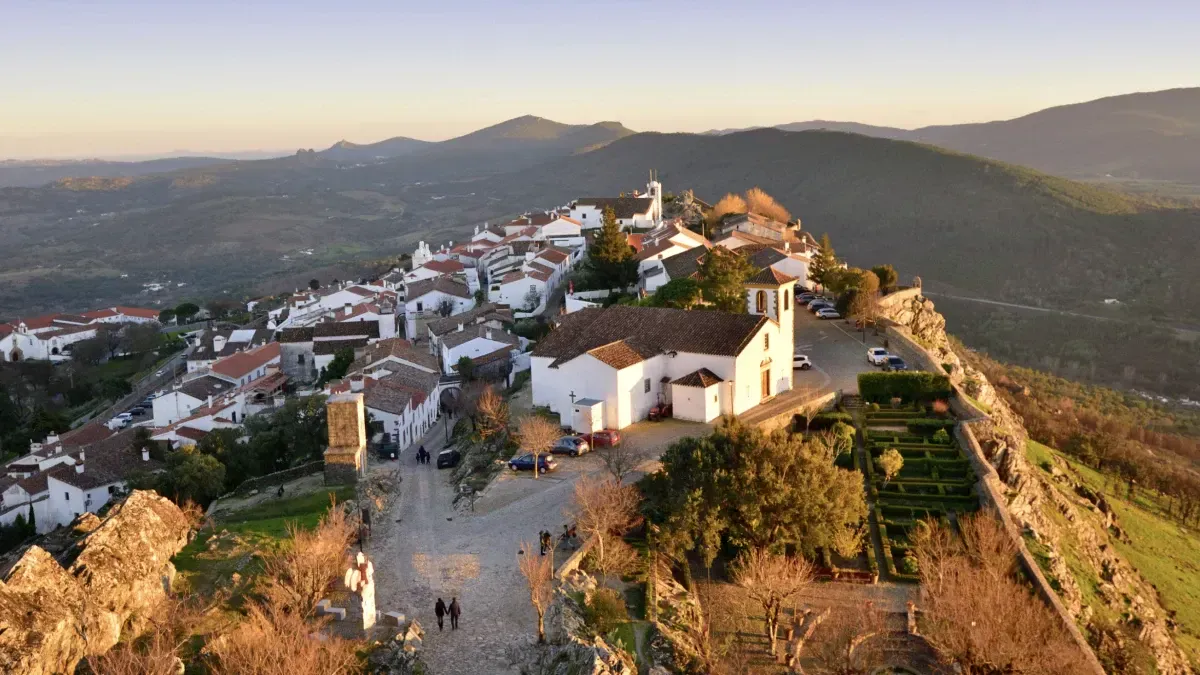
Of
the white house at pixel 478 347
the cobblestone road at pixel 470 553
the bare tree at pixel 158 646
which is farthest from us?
the white house at pixel 478 347

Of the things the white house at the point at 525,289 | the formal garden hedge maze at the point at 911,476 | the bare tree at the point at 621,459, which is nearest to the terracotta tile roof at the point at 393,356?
the white house at the point at 525,289

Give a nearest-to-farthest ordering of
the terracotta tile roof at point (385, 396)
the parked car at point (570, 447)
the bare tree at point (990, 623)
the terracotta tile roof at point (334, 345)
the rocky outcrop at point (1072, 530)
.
→ the bare tree at point (990, 623) < the rocky outcrop at point (1072, 530) < the parked car at point (570, 447) < the terracotta tile roof at point (385, 396) < the terracotta tile roof at point (334, 345)

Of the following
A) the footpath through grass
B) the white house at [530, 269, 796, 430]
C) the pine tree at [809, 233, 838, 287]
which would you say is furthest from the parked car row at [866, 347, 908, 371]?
the footpath through grass

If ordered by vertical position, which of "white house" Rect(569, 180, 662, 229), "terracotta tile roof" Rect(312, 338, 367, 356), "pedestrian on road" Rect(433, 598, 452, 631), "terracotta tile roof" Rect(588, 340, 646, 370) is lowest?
"terracotta tile roof" Rect(312, 338, 367, 356)

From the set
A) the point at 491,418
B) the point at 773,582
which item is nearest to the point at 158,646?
the point at 773,582

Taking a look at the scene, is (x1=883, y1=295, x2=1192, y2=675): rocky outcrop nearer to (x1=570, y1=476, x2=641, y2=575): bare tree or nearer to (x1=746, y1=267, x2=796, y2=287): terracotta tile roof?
(x1=746, y1=267, x2=796, y2=287): terracotta tile roof

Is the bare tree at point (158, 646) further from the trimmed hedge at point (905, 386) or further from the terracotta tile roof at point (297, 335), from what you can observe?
the terracotta tile roof at point (297, 335)

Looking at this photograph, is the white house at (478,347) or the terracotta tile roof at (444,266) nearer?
the white house at (478,347)
